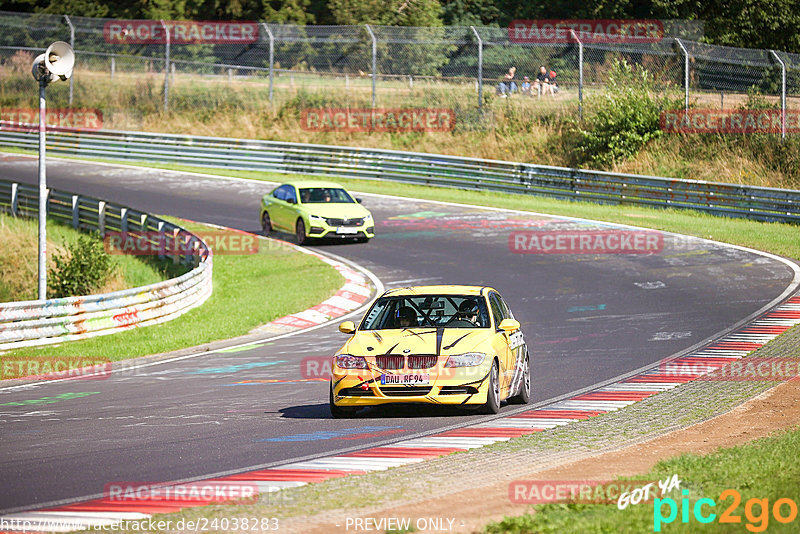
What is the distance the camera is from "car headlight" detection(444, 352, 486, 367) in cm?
1103

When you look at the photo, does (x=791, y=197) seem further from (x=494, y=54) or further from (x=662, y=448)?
(x=662, y=448)

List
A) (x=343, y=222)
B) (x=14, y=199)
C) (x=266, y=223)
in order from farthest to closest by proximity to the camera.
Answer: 1. (x=14, y=199)
2. (x=266, y=223)
3. (x=343, y=222)

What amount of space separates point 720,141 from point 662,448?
28650 millimetres

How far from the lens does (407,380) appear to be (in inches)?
433

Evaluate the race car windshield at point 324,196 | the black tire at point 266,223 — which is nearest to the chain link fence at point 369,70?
the race car windshield at point 324,196

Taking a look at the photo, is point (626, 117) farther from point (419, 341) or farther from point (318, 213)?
point (419, 341)

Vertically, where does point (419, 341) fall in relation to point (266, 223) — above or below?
above

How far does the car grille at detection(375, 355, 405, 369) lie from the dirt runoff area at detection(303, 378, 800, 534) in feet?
8.54
